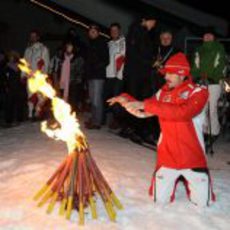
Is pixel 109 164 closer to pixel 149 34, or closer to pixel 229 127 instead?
pixel 149 34

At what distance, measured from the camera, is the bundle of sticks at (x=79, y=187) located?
5.23m

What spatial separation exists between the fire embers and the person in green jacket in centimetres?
378

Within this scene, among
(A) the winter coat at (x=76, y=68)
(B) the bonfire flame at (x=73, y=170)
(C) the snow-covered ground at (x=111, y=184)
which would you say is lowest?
(C) the snow-covered ground at (x=111, y=184)

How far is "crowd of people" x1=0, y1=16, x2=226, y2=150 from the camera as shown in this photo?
28.7ft

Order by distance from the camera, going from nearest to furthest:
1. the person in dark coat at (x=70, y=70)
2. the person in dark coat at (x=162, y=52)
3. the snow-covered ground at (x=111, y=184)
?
the snow-covered ground at (x=111, y=184)
the person in dark coat at (x=162, y=52)
the person in dark coat at (x=70, y=70)

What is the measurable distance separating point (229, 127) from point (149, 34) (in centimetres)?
319

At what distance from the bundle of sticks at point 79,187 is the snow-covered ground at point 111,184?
106 mm

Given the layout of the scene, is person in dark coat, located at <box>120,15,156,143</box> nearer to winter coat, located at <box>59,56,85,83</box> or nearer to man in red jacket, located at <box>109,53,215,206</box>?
winter coat, located at <box>59,56,85,83</box>

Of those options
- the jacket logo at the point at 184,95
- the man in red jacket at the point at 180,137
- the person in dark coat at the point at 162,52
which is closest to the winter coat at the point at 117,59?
the person in dark coat at the point at 162,52

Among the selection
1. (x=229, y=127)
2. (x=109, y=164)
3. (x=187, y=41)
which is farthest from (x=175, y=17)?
(x=109, y=164)

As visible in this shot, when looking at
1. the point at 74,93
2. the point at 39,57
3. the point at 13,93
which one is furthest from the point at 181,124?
the point at 13,93

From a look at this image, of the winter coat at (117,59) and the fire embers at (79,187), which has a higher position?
the winter coat at (117,59)

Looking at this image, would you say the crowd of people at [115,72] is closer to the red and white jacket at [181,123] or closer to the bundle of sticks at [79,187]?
the red and white jacket at [181,123]

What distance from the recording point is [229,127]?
10812mm
